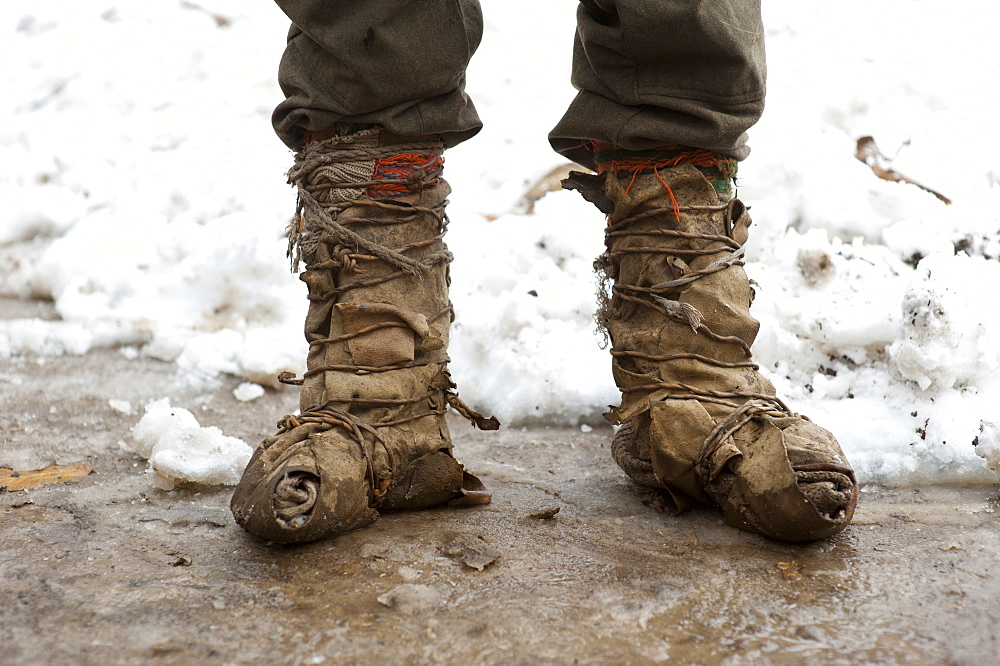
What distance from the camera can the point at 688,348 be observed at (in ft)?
4.16

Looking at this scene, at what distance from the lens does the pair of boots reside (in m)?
1.21

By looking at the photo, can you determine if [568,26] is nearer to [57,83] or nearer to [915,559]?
[57,83]

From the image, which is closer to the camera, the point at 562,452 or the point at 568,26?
the point at 562,452

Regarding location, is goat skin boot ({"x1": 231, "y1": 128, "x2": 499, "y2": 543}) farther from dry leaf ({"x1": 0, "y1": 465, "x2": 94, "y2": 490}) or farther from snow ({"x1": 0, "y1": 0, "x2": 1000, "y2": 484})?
dry leaf ({"x1": 0, "y1": 465, "x2": 94, "y2": 490})

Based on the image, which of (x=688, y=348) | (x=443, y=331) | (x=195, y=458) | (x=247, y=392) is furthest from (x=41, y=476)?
(x=688, y=348)

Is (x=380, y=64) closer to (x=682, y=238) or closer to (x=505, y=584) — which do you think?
(x=682, y=238)

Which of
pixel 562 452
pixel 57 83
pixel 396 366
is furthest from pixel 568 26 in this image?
pixel 396 366

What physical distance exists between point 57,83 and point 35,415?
2.91m

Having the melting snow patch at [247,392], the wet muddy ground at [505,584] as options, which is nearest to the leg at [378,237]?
the wet muddy ground at [505,584]

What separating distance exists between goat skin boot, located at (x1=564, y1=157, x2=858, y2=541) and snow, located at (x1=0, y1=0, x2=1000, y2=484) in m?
0.41

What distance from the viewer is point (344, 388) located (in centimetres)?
124

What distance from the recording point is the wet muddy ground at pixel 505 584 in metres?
0.85

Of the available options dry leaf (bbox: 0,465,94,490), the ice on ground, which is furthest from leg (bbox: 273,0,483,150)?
dry leaf (bbox: 0,465,94,490)

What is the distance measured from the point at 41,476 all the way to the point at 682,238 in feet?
3.93
